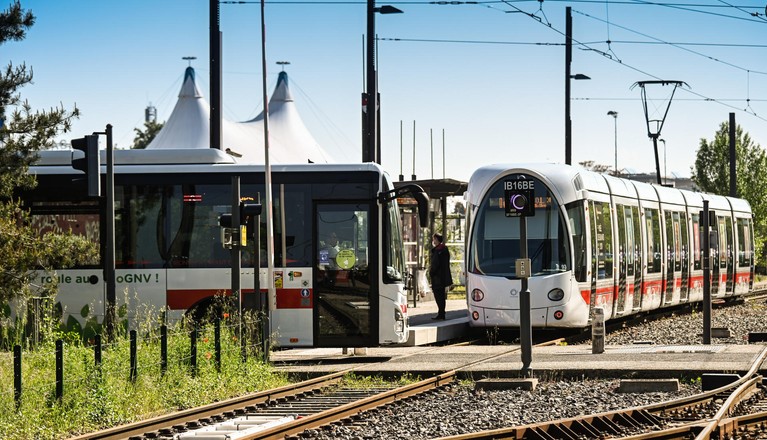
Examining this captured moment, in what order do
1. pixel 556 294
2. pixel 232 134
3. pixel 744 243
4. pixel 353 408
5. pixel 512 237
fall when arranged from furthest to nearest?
pixel 232 134 → pixel 744 243 → pixel 512 237 → pixel 556 294 → pixel 353 408

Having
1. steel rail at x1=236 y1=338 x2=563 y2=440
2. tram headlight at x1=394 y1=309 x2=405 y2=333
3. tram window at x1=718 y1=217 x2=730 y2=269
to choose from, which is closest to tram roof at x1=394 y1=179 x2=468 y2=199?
tram headlight at x1=394 y1=309 x2=405 y2=333

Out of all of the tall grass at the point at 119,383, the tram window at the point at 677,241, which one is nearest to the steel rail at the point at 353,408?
the tall grass at the point at 119,383

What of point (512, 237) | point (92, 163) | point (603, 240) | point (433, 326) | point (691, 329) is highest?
point (92, 163)

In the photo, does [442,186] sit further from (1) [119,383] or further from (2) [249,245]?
(1) [119,383]

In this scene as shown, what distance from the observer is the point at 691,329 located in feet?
94.0

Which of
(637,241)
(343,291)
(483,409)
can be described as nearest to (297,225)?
(343,291)

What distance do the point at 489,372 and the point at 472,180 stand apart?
7529 mm

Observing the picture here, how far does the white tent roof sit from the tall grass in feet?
93.9

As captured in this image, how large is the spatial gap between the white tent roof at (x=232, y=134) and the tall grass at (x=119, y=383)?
28610 millimetres

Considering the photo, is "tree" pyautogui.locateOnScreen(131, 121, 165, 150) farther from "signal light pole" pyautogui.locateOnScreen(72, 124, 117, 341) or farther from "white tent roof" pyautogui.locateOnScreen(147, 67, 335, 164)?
"signal light pole" pyautogui.locateOnScreen(72, 124, 117, 341)

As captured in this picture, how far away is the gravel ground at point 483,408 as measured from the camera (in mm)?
12828

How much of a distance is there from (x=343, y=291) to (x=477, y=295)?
4.53m

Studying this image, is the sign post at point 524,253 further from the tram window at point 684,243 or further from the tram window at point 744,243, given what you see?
the tram window at point 744,243

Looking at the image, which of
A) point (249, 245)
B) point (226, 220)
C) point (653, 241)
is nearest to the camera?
point (226, 220)
